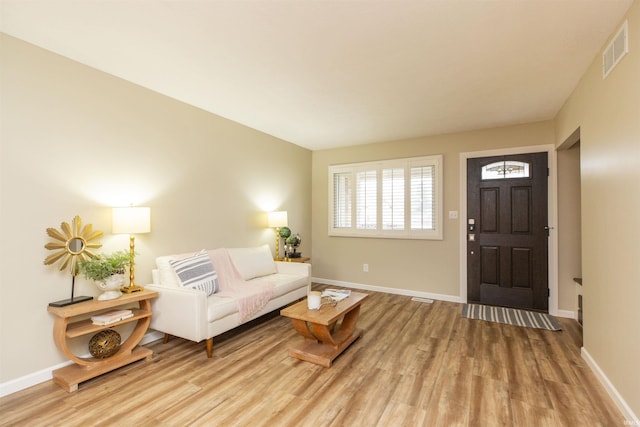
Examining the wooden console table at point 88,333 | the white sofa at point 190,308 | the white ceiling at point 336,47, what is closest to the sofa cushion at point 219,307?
the white sofa at point 190,308

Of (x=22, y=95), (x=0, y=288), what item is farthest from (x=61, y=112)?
(x=0, y=288)

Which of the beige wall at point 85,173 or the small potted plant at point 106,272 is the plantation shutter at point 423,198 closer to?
the beige wall at point 85,173

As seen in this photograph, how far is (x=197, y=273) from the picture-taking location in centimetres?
300

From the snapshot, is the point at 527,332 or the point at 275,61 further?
the point at 527,332

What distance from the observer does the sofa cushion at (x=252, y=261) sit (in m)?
3.69

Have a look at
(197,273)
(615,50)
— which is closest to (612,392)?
(615,50)

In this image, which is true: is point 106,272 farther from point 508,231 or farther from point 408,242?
point 508,231

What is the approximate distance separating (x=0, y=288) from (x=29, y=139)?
109 cm

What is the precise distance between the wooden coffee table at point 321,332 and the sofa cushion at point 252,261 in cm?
107

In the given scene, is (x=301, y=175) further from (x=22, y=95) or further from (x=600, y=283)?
(x=600, y=283)

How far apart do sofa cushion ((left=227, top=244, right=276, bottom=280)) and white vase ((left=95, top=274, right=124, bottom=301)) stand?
1.31m

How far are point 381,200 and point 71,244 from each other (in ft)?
13.2

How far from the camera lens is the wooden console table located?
2.17 meters

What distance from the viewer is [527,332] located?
3.24 m
